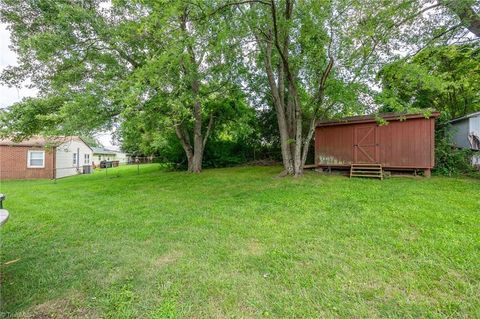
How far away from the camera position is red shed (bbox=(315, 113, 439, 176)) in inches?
343

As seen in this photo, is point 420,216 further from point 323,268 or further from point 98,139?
point 98,139

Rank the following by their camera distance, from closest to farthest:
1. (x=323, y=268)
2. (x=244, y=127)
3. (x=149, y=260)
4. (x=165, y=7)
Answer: (x=323, y=268) < (x=149, y=260) < (x=165, y=7) < (x=244, y=127)

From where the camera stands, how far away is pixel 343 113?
8.98 metres

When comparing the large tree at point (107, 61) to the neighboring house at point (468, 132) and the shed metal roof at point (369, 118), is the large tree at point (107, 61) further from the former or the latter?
the neighboring house at point (468, 132)

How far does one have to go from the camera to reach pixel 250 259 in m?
3.03

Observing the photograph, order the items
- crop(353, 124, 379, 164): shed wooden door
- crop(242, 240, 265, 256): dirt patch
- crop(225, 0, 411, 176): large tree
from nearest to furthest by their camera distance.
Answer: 1. crop(242, 240, 265, 256): dirt patch
2. crop(225, 0, 411, 176): large tree
3. crop(353, 124, 379, 164): shed wooden door

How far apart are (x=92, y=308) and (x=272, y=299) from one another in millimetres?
1653

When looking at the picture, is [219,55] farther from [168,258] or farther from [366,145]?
[168,258]

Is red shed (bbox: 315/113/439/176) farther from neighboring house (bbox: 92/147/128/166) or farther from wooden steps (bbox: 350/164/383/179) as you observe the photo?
neighboring house (bbox: 92/147/128/166)

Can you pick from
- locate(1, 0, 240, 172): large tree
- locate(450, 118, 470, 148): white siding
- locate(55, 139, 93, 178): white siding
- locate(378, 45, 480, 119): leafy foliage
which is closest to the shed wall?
locate(378, 45, 480, 119): leafy foliage

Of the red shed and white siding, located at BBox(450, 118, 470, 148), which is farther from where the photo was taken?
white siding, located at BBox(450, 118, 470, 148)

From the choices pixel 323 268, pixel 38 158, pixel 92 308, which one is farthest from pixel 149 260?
pixel 38 158

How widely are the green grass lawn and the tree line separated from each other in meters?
3.55

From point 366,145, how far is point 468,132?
4441mm
